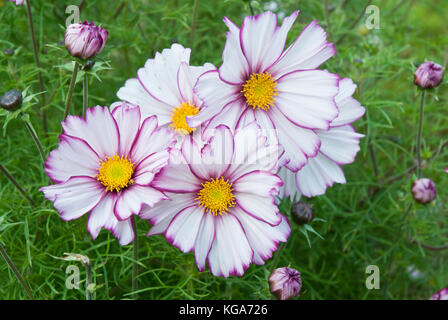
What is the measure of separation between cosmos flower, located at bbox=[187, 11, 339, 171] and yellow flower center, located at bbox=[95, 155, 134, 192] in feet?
0.37

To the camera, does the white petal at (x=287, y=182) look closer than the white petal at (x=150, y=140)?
No

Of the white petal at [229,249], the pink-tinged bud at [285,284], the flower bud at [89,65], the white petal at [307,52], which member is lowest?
the pink-tinged bud at [285,284]

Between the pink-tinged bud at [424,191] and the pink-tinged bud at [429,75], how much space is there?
0.61 feet

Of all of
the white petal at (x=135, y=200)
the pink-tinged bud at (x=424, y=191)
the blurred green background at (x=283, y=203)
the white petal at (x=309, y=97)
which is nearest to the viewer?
the white petal at (x=135, y=200)

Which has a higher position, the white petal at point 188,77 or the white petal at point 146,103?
the white petal at point 188,77

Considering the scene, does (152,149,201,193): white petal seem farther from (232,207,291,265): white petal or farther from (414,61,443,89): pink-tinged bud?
(414,61,443,89): pink-tinged bud

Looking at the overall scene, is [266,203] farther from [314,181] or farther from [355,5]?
[355,5]

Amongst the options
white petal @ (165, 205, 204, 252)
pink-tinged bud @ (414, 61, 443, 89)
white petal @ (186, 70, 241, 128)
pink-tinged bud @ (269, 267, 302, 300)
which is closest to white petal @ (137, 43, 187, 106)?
white petal @ (186, 70, 241, 128)

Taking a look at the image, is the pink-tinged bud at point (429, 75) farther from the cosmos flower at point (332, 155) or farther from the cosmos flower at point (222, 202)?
the cosmos flower at point (222, 202)

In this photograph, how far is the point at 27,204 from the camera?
113cm

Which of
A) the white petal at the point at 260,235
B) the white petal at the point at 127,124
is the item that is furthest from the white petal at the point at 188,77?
the white petal at the point at 260,235

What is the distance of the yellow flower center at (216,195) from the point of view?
2.49 feet

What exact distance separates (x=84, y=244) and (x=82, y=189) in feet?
1.21

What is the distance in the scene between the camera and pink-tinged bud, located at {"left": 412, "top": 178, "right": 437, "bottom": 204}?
0.96 m
